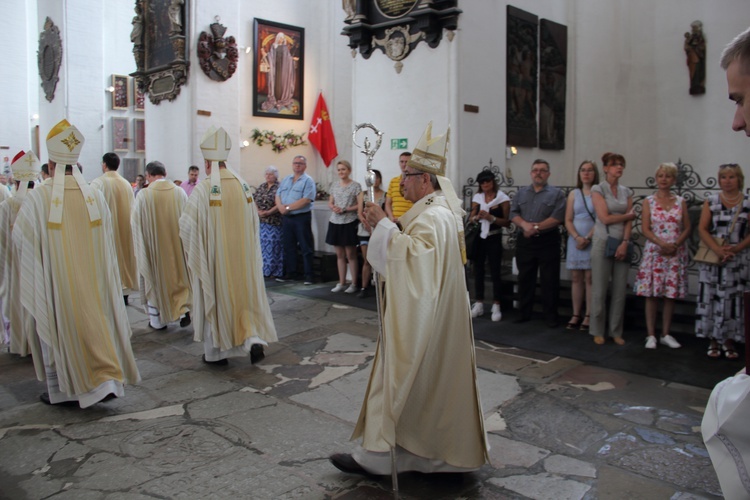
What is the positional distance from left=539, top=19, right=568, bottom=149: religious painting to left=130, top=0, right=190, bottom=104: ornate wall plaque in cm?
628

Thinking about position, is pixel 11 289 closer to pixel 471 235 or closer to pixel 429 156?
pixel 429 156

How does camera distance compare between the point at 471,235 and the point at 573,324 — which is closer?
the point at 573,324

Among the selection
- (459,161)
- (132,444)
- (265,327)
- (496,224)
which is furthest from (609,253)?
(132,444)

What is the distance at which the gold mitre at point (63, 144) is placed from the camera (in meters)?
4.48

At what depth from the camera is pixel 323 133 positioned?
1309 cm

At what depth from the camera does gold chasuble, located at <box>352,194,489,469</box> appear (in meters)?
2.99

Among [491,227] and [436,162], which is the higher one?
[436,162]

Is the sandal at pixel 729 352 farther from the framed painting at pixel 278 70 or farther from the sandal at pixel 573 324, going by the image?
the framed painting at pixel 278 70

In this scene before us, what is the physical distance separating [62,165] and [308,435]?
2.66 meters

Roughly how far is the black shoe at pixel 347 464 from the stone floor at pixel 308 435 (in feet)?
0.20

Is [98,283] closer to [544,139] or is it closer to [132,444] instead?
[132,444]

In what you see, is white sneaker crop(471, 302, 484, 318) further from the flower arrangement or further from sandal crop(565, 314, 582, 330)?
the flower arrangement

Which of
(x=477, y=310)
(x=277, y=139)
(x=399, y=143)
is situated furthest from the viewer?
(x=277, y=139)

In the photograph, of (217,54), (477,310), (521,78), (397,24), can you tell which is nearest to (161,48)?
(217,54)
